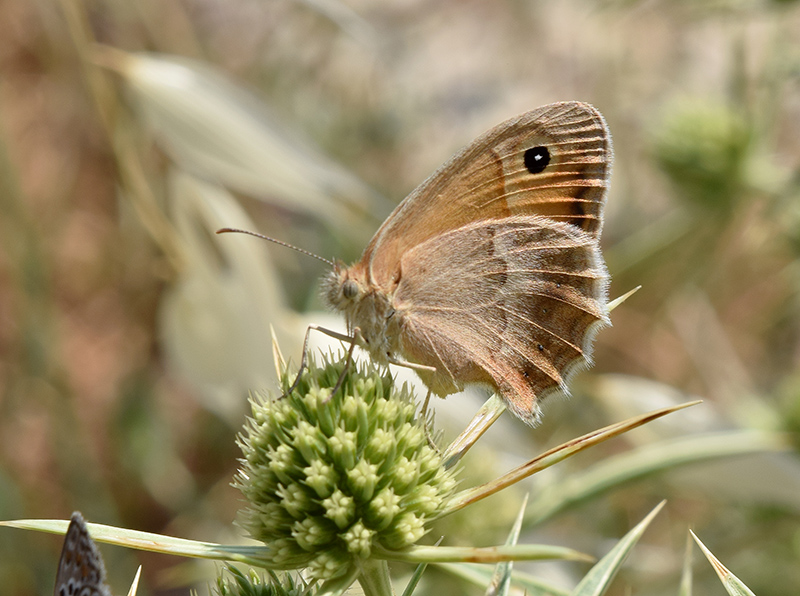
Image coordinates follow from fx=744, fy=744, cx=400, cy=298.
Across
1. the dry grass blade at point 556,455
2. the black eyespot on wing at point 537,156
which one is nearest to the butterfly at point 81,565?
the dry grass blade at point 556,455

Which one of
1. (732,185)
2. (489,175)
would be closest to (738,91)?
(732,185)

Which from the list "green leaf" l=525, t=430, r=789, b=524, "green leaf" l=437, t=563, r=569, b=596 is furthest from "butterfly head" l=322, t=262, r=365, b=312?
"green leaf" l=525, t=430, r=789, b=524

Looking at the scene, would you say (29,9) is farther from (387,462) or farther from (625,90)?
(387,462)

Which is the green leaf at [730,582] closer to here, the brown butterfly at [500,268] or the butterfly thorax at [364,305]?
the brown butterfly at [500,268]

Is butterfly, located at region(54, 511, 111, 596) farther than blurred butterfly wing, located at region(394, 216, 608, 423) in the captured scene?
No

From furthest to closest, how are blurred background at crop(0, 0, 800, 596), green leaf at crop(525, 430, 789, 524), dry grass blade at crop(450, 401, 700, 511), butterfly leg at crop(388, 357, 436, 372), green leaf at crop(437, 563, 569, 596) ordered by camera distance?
1. blurred background at crop(0, 0, 800, 596)
2. green leaf at crop(525, 430, 789, 524)
3. butterfly leg at crop(388, 357, 436, 372)
4. green leaf at crop(437, 563, 569, 596)
5. dry grass blade at crop(450, 401, 700, 511)

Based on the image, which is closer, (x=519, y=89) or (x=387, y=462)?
(x=387, y=462)

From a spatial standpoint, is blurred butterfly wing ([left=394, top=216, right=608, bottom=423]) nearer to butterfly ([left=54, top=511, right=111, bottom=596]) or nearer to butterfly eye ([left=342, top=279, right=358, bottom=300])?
butterfly eye ([left=342, top=279, right=358, bottom=300])
